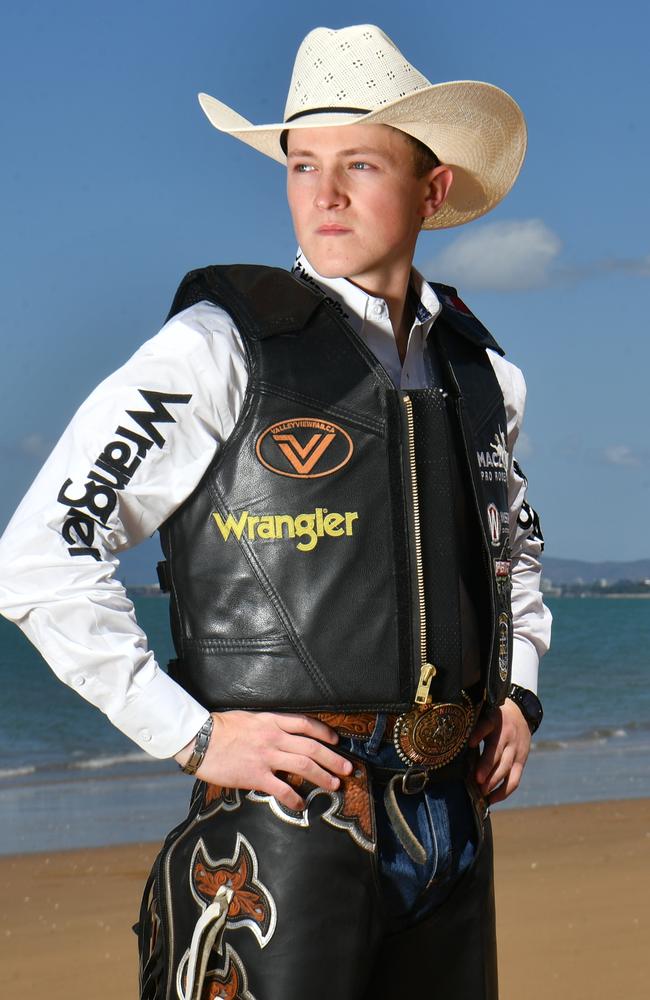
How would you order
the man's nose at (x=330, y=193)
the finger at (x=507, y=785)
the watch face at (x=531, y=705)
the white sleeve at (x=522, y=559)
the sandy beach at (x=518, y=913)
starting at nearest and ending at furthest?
the man's nose at (x=330, y=193)
the finger at (x=507, y=785)
the watch face at (x=531, y=705)
the white sleeve at (x=522, y=559)
the sandy beach at (x=518, y=913)

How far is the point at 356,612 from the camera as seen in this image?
7.04 ft

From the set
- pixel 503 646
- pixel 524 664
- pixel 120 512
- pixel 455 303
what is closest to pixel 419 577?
pixel 503 646

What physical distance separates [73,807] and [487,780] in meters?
7.06

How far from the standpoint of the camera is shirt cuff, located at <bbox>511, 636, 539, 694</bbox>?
2715 mm

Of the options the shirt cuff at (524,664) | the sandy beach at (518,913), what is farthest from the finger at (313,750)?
the sandy beach at (518,913)

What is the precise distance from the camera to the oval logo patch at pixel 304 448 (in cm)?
213

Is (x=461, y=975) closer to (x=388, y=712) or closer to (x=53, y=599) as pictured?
(x=388, y=712)

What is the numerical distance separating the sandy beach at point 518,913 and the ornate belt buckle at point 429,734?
3.06 meters

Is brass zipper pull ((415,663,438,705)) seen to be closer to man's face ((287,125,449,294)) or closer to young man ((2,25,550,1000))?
young man ((2,25,550,1000))

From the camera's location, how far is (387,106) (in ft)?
7.48

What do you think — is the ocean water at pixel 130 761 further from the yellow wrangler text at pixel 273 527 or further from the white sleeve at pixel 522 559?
the yellow wrangler text at pixel 273 527

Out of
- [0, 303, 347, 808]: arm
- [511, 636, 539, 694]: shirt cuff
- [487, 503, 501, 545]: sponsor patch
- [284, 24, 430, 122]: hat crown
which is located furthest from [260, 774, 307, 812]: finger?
[284, 24, 430, 122]: hat crown

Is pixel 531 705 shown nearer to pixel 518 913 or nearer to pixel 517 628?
pixel 517 628

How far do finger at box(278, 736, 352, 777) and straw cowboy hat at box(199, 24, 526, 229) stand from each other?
3.54 feet
